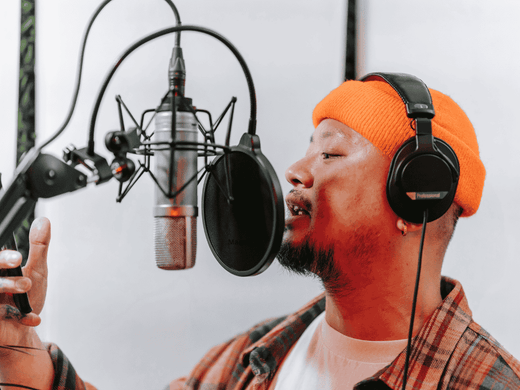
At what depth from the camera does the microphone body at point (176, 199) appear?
0.55 meters

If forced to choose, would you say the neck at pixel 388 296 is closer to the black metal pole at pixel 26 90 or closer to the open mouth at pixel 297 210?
the open mouth at pixel 297 210

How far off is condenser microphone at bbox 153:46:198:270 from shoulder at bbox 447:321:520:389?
62cm

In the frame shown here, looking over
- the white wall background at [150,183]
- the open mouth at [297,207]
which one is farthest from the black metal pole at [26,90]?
the open mouth at [297,207]

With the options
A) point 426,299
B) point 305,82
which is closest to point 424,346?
point 426,299

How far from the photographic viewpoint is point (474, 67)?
3.89 ft

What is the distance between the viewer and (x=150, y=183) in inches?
46.3

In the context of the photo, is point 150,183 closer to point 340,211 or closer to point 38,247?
point 38,247

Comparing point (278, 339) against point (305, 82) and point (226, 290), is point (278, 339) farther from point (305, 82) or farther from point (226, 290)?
point (305, 82)

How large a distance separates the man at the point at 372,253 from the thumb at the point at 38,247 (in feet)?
0.52

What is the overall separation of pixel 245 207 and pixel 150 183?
57 centimetres

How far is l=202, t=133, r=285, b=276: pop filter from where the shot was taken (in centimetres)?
64

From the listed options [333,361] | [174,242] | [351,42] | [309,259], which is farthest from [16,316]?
[351,42]

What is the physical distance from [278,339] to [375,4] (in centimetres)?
116

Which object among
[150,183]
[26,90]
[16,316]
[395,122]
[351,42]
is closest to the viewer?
[16,316]
